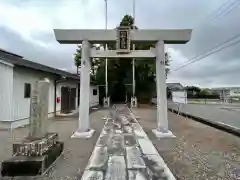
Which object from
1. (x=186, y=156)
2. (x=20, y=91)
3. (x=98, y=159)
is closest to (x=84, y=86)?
(x=20, y=91)

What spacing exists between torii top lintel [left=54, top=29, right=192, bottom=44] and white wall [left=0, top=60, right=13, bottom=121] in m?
2.59

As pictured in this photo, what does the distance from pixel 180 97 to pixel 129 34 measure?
20729mm

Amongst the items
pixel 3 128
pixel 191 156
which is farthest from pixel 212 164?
pixel 3 128

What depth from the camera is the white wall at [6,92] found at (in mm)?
9695

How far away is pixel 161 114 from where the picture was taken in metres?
9.02

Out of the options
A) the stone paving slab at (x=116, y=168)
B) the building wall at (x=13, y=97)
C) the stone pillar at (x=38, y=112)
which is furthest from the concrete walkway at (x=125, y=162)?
the building wall at (x=13, y=97)

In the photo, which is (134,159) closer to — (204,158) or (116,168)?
(116,168)

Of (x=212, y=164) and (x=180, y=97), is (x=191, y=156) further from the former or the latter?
(x=180, y=97)

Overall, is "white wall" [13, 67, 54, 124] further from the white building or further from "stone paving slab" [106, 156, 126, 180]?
"stone paving slab" [106, 156, 126, 180]

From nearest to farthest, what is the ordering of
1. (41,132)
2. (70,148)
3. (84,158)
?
1. (41,132)
2. (84,158)
3. (70,148)

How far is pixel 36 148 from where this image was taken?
477 cm

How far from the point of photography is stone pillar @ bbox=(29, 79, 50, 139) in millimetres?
5246

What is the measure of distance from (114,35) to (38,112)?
470 cm

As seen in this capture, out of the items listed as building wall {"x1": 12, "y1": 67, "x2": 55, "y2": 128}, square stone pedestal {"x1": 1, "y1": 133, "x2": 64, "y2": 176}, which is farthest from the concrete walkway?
building wall {"x1": 12, "y1": 67, "x2": 55, "y2": 128}
